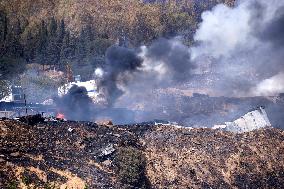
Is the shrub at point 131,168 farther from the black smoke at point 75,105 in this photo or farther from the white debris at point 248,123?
the black smoke at point 75,105

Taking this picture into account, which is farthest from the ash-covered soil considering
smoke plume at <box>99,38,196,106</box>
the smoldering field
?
smoke plume at <box>99,38,196,106</box>

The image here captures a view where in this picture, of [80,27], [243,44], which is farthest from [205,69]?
[80,27]

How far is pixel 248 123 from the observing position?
38.9 meters

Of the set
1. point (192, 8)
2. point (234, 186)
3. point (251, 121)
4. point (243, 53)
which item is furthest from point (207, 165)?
point (192, 8)

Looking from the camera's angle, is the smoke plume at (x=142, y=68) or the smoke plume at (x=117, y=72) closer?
the smoke plume at (x=117, y=72)

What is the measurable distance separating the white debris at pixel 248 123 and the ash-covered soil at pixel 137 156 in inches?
146

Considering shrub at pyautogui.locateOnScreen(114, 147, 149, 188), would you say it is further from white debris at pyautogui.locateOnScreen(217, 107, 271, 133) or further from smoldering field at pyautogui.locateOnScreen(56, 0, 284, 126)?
smoldering field at pyautogui.locateOnScreen(56, 0, 284, 126)

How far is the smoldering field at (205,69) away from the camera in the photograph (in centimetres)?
5216

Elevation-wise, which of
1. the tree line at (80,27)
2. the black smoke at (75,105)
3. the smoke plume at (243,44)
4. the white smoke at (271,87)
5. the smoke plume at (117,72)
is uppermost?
the tree line at (80,27)

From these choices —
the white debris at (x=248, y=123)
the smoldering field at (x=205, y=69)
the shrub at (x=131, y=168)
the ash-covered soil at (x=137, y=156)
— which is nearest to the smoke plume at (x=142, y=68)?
the smoldering field at (x=205, y=69)

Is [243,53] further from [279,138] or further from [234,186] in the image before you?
[234,186]

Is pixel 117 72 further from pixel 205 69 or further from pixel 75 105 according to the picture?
pixel 205 69

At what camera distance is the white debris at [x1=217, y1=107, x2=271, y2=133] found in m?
38.7

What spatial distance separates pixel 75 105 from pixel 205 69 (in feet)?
94.8
